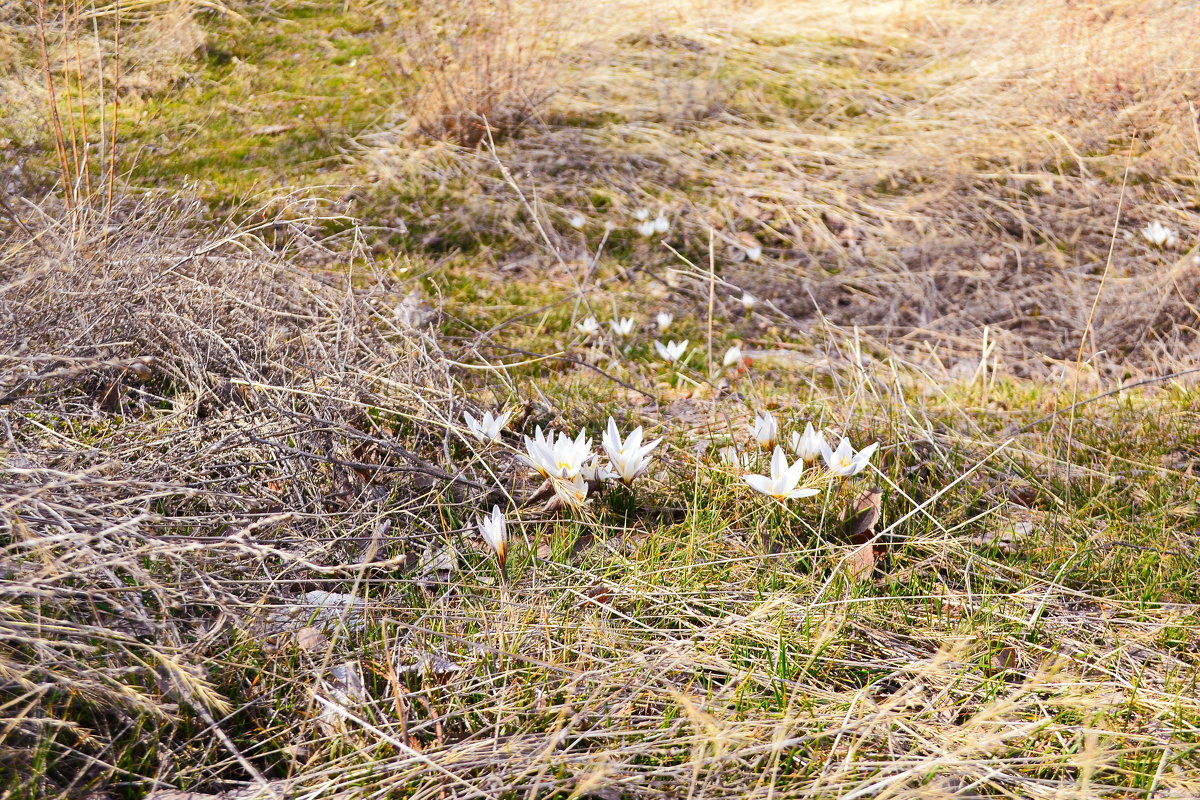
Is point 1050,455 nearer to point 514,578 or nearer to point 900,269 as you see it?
point 514,578

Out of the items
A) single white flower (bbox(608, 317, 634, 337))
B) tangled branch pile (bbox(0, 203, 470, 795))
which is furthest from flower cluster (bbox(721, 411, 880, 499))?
single white flower (bbox(608, 317, 634, 337))

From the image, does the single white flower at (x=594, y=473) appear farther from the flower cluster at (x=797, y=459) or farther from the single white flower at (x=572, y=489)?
the flower cluster at (x=797, y=459)

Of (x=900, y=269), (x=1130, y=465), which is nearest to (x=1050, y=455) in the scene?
(x=1130, y=465)

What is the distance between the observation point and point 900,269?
4219 mm

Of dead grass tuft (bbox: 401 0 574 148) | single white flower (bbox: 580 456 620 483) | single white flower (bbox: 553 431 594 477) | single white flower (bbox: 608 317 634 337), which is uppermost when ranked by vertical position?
dead grass tuft (bbox: 401 0 574 148)

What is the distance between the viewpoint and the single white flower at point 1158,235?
410 centimetres

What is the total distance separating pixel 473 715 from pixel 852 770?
1.98 ft

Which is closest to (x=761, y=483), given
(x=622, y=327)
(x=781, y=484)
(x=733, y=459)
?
(x=781, y=484)

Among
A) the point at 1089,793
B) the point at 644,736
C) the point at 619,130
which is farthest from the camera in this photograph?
the point at 619,130

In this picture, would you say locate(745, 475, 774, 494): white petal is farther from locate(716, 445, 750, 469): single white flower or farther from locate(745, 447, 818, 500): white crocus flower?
locate(716, 445, 750, 469): single white flower

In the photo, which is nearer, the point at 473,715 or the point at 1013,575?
the point at 473,715

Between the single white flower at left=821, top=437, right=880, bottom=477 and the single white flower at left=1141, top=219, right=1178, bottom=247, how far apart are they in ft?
10.3

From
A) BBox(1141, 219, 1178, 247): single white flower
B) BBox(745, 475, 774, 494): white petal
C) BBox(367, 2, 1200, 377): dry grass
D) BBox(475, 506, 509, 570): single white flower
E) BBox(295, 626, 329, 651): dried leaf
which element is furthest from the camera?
BBox(1141, 219, 1178, 247): single white flower

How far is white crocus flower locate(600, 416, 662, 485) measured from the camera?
1.90 m
